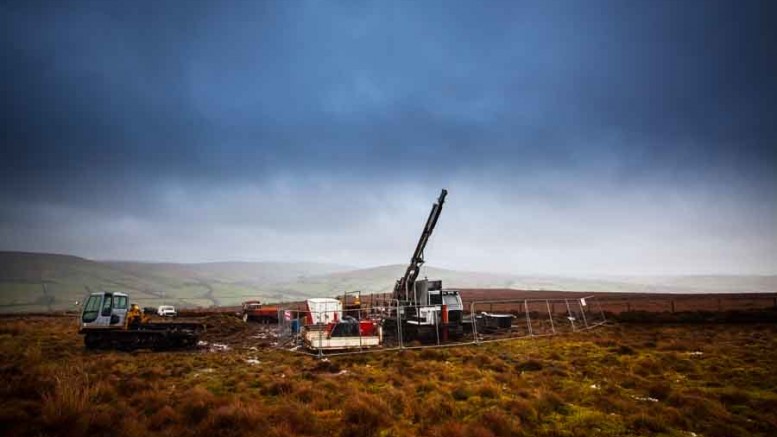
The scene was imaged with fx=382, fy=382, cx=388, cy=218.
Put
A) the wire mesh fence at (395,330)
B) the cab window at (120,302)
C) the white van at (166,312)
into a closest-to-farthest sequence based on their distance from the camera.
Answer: the wire mesh fence at (395,330)
the cab window at (120,302)
the white van at (166,312)

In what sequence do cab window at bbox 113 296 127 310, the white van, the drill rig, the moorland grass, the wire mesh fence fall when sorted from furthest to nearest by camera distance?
1. the white van
2. cab window at bbox 113 296 127 310
3. the drill rig
4. the wire mesh fence
5. the moorland grass

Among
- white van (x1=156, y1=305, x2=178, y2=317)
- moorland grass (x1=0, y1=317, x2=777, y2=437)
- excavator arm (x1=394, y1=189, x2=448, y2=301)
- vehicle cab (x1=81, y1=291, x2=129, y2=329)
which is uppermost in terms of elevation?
excavator arm (x1=394, y1=189, x2=448, y2=301)

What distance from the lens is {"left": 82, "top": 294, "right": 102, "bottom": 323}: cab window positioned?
2225cm

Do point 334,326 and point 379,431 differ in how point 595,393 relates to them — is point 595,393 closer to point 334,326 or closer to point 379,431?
point 379,431

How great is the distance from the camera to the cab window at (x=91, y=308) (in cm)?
2225

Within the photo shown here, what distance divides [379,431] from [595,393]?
20.2 ft

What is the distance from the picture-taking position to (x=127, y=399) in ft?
31.5

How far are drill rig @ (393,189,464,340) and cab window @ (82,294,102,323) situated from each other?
17570mm

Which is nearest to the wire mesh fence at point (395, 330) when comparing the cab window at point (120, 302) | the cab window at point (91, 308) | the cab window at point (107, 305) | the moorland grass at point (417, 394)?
the moorland grass at point (417, 394)

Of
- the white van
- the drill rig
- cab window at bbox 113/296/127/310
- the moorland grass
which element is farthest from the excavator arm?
the white van

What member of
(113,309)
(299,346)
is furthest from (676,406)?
(113,309)

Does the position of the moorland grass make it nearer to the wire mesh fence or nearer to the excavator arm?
the wire mesh fence

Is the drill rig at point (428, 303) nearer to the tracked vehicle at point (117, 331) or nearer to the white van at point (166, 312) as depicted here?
the tracked vehicle at point (117, 331)

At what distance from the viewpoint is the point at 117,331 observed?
22406 mm
